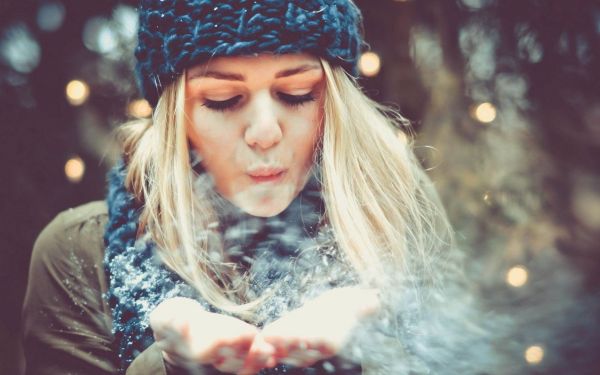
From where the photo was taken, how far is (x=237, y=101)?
64 centimetres

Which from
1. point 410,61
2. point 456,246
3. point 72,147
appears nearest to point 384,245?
point 456,246

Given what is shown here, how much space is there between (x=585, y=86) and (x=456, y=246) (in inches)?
11.4

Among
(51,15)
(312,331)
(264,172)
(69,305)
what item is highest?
(51,15)

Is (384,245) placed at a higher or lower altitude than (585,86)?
lower

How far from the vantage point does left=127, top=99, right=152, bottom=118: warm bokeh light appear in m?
0.99

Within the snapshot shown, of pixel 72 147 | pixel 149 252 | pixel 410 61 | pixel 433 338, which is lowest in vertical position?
pixel 433 338

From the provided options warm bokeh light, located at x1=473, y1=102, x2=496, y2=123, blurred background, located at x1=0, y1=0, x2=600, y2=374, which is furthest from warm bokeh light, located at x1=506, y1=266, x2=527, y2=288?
warm bokeh light, located at x1=473, y1=102, x2=496, y2=123

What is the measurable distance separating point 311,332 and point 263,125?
0.26 m

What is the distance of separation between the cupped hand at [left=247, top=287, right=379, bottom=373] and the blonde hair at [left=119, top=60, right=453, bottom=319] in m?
0.13

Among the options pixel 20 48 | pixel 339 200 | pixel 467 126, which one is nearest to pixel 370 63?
pixel 467 126

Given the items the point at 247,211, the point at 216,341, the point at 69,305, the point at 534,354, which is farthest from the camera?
the point at 69,305

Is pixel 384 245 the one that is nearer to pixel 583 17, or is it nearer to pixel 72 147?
pixel 583 17

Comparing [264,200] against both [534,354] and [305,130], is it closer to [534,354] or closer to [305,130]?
[305,130]

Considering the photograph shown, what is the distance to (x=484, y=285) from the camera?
28.3 inches
